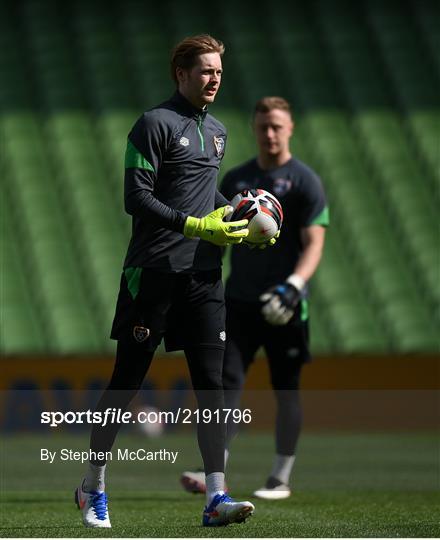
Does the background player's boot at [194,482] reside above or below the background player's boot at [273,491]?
above

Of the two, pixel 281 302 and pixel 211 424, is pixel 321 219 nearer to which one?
pixel 281 302

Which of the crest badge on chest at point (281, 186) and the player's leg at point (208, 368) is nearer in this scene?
the player's leg at point (208, 368)

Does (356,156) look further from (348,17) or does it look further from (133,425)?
(133,425)

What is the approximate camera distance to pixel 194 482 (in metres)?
6.29

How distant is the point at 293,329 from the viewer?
648 centimetres

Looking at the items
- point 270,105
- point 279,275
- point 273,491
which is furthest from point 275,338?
point 270,105

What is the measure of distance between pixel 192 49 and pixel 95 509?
1.76m

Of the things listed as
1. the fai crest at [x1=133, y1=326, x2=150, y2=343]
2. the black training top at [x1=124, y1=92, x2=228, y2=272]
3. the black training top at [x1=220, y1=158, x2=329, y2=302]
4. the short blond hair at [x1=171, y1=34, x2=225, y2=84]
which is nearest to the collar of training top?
the black training top at [x1=124, y1=92, x2=228, y2=272]

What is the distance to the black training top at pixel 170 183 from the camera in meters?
4.62

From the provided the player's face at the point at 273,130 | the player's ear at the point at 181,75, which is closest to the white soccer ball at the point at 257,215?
the player's ear at the point at 181,75

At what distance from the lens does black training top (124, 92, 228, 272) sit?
4.62 meters

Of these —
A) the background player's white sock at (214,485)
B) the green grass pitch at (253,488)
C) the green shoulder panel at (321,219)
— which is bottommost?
the green grass pitch at (253,488)

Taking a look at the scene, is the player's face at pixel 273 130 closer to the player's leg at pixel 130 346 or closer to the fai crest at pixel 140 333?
the player's leg at pixel 130 346

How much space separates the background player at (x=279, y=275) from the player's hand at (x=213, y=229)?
178 centimetres
